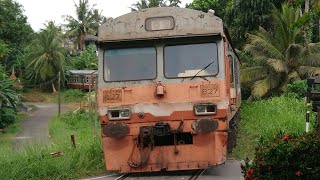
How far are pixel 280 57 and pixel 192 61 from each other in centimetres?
1812

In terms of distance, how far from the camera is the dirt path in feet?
97.7

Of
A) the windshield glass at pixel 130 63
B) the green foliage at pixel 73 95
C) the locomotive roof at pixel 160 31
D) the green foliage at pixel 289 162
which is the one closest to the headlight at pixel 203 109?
the windshield glass at pixel 130 63

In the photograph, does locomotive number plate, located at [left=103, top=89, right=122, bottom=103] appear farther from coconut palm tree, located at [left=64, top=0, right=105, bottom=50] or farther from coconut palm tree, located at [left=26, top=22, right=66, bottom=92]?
coconut palm tree, located at [left=64, top=0, right=105, bottom=50]

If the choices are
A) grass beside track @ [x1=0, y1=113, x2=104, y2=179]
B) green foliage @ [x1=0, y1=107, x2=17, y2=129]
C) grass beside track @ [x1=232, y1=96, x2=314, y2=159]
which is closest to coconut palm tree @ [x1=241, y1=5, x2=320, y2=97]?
grass beside track @ [x1=232, y1=96, x2=314, y2=159]

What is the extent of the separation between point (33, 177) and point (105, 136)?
5.69 ft

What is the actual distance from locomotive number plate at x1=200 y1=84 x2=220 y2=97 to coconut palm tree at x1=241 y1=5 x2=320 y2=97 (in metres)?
16.9

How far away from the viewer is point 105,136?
9156 millimetres

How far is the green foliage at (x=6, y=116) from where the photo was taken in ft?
117

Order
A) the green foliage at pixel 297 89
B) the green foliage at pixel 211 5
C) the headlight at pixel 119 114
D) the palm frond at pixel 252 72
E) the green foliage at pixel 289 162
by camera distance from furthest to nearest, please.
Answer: the green foliage at pixel 211 5
the palm frond at pixel 252 72
the green foliage at pixel 297 89
the headlight at pixel 119 114
the green foliage at pixel 289 162

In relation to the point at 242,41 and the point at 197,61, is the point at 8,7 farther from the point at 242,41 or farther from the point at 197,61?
the point at 197,61

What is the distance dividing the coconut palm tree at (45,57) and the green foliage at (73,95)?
2689 mm

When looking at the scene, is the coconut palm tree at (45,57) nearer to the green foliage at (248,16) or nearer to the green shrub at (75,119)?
the green shrub at (75,119)

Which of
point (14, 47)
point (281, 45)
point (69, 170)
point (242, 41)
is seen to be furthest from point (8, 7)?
point (69, 170)

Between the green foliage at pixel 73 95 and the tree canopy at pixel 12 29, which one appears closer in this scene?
the tree canopy at pixel 12 29
